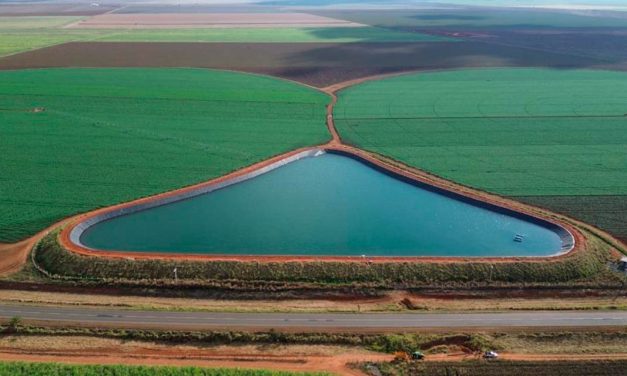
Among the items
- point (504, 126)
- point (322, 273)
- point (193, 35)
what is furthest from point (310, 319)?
point (193, 35)

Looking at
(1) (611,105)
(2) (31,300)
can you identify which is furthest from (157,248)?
(1) (611,105)

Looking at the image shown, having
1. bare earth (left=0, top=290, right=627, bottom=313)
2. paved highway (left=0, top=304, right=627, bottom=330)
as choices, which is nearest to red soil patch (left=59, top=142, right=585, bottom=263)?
bare earth (left=0, top=290, right=627, bottom=313)

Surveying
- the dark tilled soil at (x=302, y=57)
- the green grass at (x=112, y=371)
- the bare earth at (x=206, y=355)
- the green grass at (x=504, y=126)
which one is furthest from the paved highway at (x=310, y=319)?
the dark tilled soil at (x=302, y=57)

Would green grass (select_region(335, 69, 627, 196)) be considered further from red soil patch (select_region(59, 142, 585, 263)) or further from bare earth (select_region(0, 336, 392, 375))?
bare earth (select_region(0, 336, 392, 375))

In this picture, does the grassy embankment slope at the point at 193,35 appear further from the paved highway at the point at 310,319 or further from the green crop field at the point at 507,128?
the paved highway at the point at 310,319

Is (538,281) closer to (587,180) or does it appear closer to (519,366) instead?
(519,366)
